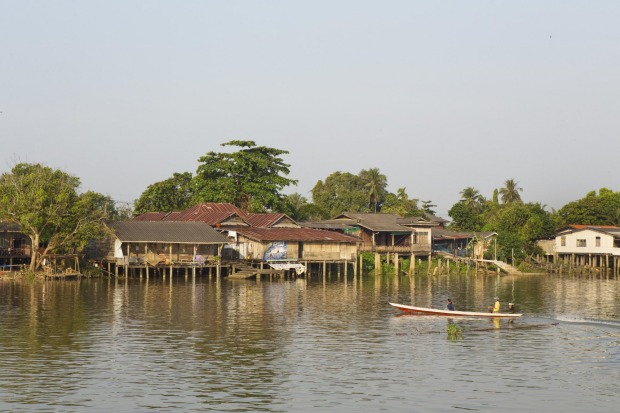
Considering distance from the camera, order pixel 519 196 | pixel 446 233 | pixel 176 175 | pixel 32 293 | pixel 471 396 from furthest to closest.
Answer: pixel 519 196, pixel 176 175, pixel 446 233, pixel 32 293, pixel 471 396

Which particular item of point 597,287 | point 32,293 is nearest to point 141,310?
point 32,293

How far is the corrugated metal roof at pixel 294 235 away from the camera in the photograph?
70.4 m

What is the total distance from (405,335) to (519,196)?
273 feet

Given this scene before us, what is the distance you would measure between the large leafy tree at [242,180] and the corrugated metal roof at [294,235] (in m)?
13.0

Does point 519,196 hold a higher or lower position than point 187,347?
higher

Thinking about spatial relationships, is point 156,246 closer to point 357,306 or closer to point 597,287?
point 357,306

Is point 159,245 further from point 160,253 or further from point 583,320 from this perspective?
point 583,320

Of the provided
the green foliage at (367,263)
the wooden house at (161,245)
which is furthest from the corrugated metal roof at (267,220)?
the green foliage at (367,263)

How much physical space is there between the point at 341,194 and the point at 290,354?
8180 centimetres

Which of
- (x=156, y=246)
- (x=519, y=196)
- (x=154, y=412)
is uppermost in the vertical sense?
(x=519, y=196)

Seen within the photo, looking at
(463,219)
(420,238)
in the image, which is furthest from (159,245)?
(463,219)

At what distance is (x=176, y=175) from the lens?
95.9m

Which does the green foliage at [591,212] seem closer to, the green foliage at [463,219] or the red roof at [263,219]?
the green foliage at [463,219]

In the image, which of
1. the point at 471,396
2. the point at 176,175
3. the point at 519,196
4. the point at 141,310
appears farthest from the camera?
the point at 519,196
